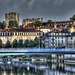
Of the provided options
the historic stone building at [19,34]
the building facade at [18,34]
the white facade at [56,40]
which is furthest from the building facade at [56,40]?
the historic stone building at [19,34]

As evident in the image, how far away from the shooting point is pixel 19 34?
185500 millimetres

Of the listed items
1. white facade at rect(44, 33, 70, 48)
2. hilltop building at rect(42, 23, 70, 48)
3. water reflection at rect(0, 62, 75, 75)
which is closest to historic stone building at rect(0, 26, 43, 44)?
hilltop building at rect(42, 23, 70, 48)

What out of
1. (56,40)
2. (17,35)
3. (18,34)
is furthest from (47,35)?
(18,34)

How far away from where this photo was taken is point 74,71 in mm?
92500

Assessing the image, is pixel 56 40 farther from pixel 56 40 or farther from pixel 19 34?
pixel 19 34

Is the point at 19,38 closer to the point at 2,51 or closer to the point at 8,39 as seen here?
the point at 8,39

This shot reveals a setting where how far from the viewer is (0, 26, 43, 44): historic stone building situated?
183m

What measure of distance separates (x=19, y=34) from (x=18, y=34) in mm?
400

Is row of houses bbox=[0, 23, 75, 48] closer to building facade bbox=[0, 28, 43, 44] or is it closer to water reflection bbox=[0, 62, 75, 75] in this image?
building facade bbox=[0, 28, 43, 44]

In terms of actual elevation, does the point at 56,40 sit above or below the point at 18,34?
below

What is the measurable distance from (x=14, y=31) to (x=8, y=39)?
5999 mm

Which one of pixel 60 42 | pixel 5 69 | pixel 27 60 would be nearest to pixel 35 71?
pixel 5 69

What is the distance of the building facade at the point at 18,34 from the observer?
A: 18325 centimetres

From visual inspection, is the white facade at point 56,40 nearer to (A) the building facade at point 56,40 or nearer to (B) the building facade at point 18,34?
(A) the building facade at point 56,40
